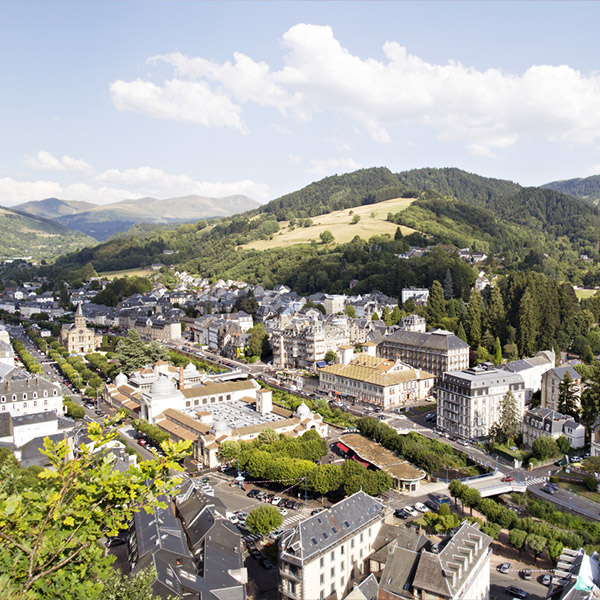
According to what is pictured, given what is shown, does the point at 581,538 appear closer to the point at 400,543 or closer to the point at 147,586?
the point at 400,543

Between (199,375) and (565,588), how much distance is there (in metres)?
54.6

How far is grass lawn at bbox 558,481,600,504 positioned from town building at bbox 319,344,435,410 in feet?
77.7

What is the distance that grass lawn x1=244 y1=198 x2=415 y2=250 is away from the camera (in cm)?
16062

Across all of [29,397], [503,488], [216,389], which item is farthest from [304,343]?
[503,488]

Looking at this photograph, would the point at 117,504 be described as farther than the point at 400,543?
No

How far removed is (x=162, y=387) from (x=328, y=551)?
121ft

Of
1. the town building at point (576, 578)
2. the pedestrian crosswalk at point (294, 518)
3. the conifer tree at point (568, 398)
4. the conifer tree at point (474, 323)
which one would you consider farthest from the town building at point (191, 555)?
the conifer tree at point (474, 323)

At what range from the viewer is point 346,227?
171875mm

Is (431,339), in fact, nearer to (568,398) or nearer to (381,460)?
(568,398)

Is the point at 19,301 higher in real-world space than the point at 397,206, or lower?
lower

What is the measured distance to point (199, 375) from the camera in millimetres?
75375

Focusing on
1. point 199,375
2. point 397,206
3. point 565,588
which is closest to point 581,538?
point 565,588

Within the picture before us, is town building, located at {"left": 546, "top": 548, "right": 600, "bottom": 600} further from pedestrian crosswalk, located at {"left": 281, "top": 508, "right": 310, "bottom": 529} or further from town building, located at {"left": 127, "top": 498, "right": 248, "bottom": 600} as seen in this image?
pedestrian crosswalk, located at {"left": 281, "top": 508, "right": 310, "bottom": 529}

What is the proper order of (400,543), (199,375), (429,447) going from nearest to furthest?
(400,543)
(429,447)
(199,375)
